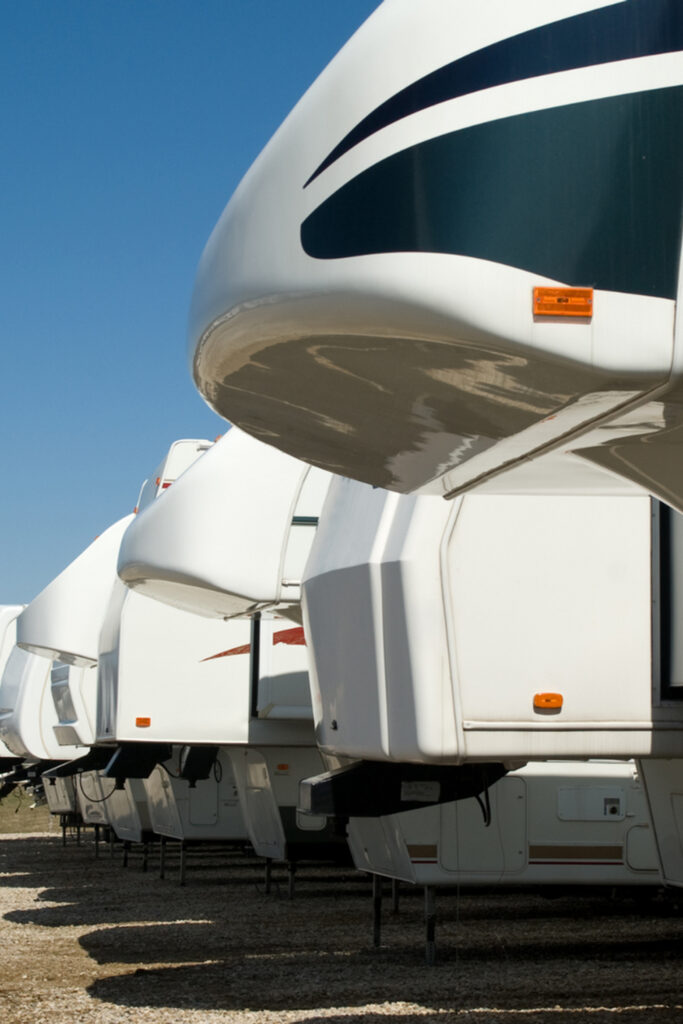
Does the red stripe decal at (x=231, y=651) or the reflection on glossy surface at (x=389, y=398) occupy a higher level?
the reflection on glossy surface at (x=389, y=398)

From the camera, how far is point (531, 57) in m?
3.04

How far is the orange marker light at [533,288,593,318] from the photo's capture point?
9.45 ft

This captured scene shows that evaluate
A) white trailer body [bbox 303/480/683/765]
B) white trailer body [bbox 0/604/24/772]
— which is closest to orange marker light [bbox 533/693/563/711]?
white trailer body [bbox 303/480/683/765]

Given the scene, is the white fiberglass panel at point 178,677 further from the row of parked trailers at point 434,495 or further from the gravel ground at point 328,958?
the gravel ground at point 328,958

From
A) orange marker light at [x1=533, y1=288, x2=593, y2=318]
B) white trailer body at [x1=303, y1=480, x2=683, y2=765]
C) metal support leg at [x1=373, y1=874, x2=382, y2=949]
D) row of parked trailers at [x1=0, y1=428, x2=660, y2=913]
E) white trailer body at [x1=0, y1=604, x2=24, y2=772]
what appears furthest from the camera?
white trailer body at [x1=0, y1=604, x2=24, y2=772]

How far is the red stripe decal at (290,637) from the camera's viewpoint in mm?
10781

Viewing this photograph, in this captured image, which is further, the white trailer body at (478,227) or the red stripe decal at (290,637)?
the red stripe decal at (290,637)

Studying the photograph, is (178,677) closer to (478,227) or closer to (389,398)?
(389,398)

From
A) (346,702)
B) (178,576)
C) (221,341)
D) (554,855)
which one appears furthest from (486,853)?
(221,341)

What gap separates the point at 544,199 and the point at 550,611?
368 cm

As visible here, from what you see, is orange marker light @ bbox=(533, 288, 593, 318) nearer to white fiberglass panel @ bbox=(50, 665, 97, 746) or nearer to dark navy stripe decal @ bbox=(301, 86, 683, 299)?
dark navy stripe decal @ bbox=(301, 86, 683, 299)

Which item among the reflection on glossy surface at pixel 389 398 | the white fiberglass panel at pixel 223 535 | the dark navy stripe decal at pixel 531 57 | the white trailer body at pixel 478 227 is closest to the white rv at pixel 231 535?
the white fiberglass panel at pixel 223 535

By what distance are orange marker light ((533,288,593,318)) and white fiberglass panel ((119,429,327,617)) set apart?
17.8ft

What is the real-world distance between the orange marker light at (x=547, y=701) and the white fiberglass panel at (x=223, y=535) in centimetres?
236
